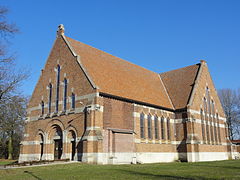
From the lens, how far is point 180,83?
41.0m

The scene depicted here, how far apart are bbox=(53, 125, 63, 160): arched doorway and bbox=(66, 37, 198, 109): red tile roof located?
7153 millimetres

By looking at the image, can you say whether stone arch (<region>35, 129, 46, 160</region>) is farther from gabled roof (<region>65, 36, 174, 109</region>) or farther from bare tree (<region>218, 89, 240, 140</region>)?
bare tree (<region>218, 89, 240, 140</region>)

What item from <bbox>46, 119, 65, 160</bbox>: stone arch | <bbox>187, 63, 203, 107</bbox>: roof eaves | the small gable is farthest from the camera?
the small gable

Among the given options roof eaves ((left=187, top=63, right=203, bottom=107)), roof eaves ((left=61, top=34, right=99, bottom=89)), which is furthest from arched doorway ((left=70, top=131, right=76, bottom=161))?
roof eaves ((left=187, top=63, right=203, bottom=107))

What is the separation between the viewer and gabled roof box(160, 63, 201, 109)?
124 feet

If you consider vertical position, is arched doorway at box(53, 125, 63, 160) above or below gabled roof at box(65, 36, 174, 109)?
below

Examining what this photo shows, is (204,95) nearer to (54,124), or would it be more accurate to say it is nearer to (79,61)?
(79,61)

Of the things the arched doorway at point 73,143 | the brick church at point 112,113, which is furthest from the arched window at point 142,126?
the arched doorway at point 73,143

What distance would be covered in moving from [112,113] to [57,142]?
7351mm

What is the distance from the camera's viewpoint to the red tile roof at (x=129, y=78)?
30203mm

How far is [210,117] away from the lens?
40.8 m

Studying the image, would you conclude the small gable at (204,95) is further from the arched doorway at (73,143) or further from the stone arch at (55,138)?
the stone arch at (55,138)

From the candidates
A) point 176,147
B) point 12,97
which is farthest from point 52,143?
point 176,147

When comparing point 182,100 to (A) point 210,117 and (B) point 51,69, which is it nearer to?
(A) point 210,117
